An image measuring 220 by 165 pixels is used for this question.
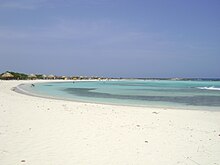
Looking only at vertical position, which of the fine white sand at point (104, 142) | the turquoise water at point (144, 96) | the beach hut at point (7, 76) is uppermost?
the beach hut at point (7, 76)

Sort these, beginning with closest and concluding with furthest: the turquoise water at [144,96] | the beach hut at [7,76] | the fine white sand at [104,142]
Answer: the fine white sand at [104,142]
the turquoise water at [144,96]
the beach hut at [7,76]

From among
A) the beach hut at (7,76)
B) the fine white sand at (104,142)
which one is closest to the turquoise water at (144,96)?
the fine white sand at (104,142)

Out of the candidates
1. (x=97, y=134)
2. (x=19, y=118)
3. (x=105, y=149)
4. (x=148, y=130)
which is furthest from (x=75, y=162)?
(x=19, y=118)

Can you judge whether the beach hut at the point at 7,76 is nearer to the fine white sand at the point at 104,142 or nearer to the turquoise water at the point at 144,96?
the turquoise water at the point at 144,96

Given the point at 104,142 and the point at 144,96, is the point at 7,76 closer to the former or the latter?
the point at 144,96

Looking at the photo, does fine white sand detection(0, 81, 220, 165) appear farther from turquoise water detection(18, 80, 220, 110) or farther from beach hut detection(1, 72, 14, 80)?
beach hut detection(1, 72, 14, 80)

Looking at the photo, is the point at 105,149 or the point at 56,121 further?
the point at 56,121

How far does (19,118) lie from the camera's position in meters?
9.79

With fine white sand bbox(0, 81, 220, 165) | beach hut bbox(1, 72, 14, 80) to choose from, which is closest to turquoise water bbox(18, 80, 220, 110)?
fine white sand bbox(0, 81, 220, 165)

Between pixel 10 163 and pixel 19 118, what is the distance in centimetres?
477

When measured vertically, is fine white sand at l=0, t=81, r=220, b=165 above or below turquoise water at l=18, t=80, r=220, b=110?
above

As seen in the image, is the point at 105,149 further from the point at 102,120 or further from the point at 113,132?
the point at 102,120

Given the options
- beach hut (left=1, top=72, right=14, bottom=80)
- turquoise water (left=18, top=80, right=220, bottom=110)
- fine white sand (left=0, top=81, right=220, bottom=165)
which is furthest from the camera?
beach hut (left=1, top=72, right=14, bottom=80)

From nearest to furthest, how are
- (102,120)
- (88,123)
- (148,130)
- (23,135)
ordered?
(23,135)
(148,130)
(88,123)
(102,120)
